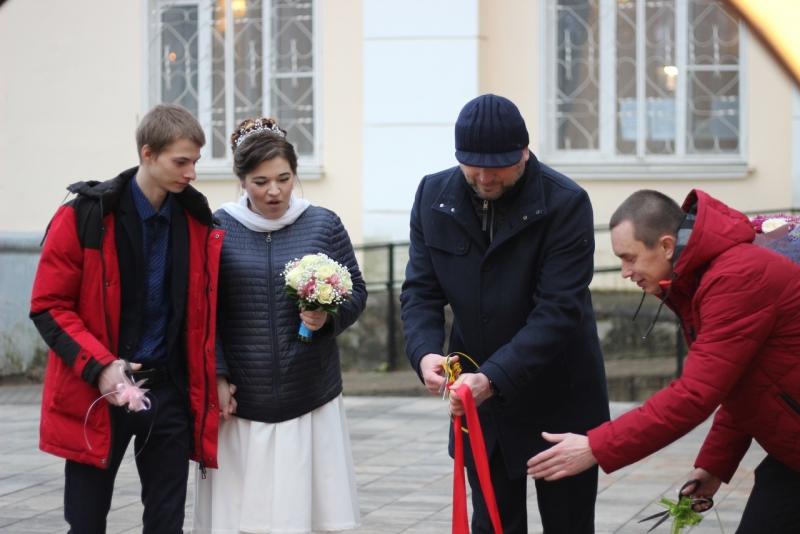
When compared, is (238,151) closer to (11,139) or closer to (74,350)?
(74,350)

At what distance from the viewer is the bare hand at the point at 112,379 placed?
4.51 metres

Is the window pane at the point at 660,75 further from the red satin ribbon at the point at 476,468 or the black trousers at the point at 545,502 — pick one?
the red satin ribbon at the point at 476,468

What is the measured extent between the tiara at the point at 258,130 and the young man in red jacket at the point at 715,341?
165 centimetres

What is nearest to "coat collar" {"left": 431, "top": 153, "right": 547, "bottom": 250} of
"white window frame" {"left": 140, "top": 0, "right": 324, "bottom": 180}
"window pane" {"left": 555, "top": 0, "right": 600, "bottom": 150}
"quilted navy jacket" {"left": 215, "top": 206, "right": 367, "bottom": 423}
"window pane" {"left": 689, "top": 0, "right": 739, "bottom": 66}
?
"quilted navy jacket" {"left": 215, "top": 206, "right": 367, "bottom": 423}

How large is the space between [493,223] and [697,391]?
3.28ft

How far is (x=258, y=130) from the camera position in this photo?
5039mm

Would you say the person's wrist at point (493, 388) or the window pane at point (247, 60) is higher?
the window pane at point (247, 60)

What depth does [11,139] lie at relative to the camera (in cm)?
1275

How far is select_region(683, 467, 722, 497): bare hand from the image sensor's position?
426 centimetres

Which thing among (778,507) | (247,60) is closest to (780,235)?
(778,507)

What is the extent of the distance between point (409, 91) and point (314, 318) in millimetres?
6955

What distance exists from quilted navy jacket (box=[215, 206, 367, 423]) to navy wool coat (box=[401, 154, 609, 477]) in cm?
59

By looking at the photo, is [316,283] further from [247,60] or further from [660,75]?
[247,60]

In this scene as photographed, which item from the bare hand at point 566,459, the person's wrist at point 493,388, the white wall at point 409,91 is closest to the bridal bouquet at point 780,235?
the bare hand at point 566,459
